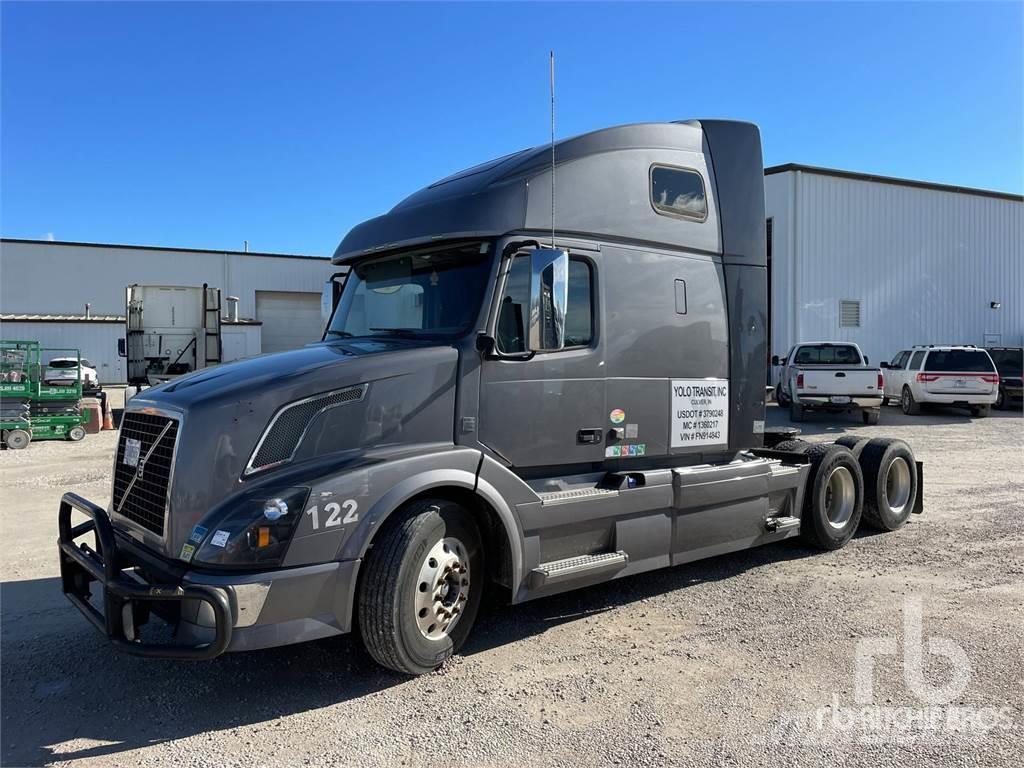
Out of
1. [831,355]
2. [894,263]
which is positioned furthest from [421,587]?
[894,263]

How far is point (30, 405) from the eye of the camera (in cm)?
1509

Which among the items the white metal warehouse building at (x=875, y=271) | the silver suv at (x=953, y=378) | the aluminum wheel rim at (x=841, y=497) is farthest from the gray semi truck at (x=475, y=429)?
the white metal warehouse building at (x=875, y=271)

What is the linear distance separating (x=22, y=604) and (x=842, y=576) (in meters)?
6.32

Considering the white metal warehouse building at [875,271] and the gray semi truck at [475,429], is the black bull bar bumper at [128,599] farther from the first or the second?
the white metal warehouse building at [875,271]

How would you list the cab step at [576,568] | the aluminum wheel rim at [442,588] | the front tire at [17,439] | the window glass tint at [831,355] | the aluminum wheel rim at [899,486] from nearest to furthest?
1. the aluminum wheel rim at [442,588]
2. the cab step at [576,568]
3. the aluminum wheel rim at [899,486]
4. the front tire at [17,439]
5. the window glass tint at [831,355]

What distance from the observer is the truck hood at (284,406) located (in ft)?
12.0

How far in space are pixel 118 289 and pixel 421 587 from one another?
41.0 meters

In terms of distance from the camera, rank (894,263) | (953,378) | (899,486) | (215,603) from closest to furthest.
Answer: (215,603)
(899,486)
(953,378)
(894,263)

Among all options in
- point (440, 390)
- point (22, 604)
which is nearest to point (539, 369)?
point (440, 390)

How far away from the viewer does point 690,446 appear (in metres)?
5.66

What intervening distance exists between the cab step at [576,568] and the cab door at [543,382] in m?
0.60

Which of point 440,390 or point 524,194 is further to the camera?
point 524,194

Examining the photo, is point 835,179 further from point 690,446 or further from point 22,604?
point 22,604

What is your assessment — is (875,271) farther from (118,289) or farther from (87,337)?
(118,289)
